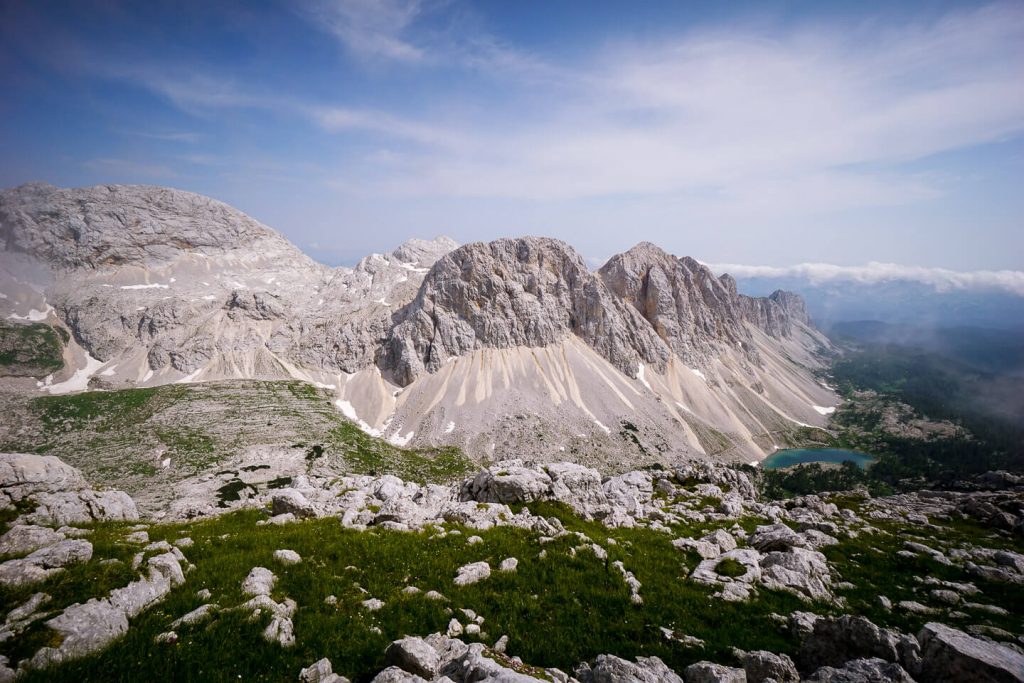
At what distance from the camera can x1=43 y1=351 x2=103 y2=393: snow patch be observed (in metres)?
160

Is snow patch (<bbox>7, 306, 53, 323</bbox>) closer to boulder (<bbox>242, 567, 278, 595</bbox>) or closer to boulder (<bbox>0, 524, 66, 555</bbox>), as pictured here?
boulder (<bbox>0, 524, 66, 555</bbox>)

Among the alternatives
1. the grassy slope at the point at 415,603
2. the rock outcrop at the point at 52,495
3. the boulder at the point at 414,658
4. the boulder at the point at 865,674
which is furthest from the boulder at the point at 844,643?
the rock outcrop at the point at 52,495

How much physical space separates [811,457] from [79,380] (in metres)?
322

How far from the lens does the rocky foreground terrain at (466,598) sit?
383 inches

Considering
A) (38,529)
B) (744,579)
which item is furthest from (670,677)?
(38,529)

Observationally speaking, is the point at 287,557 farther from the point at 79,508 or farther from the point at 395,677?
the point at 79,508

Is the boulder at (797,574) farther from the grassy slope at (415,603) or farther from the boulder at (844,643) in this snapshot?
the boulder at (844,643)

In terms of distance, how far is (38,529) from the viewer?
15031mm

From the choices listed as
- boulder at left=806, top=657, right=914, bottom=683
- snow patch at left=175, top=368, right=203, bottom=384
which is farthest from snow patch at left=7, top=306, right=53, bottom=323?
boulder at left=806, top=657, right=914, bottom=683

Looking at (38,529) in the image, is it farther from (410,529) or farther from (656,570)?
(656,570)

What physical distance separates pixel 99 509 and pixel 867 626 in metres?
34.6

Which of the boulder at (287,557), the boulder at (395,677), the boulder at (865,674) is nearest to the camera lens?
the boulder at (395,677)

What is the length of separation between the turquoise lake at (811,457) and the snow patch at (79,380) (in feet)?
942

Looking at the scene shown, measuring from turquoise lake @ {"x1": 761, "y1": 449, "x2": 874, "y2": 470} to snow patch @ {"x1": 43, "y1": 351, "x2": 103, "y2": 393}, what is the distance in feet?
942
